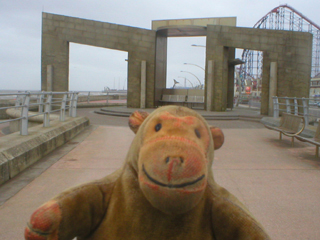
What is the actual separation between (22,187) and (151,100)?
606 inches

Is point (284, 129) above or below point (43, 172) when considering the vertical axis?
above

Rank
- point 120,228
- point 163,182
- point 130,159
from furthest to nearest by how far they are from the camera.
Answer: point 130,159 → point 120,228 → point 163,182

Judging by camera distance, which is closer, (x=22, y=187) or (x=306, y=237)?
(x=306, y=237)

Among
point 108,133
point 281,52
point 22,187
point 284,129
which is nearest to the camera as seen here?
point 22,187

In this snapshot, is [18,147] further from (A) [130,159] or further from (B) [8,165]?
(A) [130,159]

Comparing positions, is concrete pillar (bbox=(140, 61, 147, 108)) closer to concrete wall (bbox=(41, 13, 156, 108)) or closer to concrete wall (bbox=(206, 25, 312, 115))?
concrete wall (bbox=(41, 13, 156, 108))

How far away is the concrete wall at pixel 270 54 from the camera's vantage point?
16734 mm

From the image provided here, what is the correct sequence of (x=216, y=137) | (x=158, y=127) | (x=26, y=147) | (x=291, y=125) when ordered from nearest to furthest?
(x=158, y=127)
(x=216, y=137)
(x=26, y=147)
(x=291, y=125)

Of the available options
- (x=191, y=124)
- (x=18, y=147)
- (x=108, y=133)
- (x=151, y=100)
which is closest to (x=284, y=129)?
(x=108, y=133)

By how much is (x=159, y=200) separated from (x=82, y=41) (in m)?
18.7

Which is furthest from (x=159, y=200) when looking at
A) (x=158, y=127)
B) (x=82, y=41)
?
(x=82, y=41)

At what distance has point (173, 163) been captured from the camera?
1.40 m

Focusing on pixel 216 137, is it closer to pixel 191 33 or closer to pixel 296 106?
pixel 296 106

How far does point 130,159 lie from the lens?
1.83 metres
